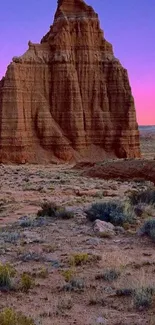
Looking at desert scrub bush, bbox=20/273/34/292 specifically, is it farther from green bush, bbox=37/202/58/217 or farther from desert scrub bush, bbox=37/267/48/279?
green bush, bbox=37/202/58/217

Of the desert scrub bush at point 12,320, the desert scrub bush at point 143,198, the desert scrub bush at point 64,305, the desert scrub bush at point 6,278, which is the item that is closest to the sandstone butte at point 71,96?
the desert scrub bush at point 143,198

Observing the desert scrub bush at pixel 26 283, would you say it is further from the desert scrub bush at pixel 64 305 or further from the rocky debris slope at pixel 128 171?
the rocky debris slope at pixel 128 171

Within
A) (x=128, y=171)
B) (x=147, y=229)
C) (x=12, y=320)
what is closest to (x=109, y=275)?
(x=12, y=320)

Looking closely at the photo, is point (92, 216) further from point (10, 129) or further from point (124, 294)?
point (10, 129)

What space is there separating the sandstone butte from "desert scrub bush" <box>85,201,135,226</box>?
41.7 m

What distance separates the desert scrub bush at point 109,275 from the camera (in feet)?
32.1

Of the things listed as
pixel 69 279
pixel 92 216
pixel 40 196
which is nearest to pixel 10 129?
pixel 40 196

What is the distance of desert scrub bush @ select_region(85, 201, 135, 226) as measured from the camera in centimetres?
1512

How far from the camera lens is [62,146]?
193ft

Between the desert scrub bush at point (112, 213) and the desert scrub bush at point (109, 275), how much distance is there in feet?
16.5

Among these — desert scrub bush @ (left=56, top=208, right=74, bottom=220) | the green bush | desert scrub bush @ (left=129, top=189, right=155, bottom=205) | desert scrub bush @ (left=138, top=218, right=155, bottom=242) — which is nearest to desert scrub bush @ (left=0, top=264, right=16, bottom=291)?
desert scrub bush @ (left=138, top=218, right=155, bottom=242)

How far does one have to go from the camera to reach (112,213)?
50.1 feet

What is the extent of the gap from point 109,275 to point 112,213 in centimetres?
547

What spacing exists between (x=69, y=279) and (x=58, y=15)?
57249mm
